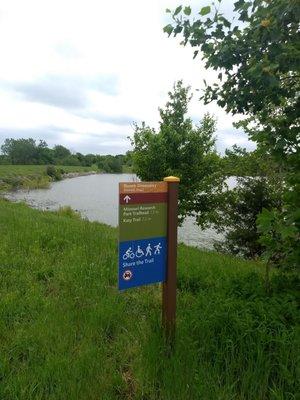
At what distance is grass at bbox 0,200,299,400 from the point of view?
2.77m

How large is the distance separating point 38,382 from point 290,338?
201 cm

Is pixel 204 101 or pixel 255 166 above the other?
pixel 204 101

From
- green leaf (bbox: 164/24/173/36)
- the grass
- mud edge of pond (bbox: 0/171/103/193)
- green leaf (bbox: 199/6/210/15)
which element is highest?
green leaf (bbox: 199/6/210/15)

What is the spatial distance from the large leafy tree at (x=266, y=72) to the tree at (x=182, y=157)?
8.50 meters

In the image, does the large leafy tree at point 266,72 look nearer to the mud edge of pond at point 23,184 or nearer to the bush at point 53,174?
the mud edge of pond at point 23,184

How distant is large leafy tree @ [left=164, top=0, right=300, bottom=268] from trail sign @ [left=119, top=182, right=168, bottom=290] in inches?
36.4

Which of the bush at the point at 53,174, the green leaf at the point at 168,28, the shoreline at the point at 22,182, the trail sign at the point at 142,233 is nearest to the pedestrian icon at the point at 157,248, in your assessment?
the trail sign at the point at 142,233

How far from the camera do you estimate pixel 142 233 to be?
3203 millimetres

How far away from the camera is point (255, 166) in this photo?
11.4 meters

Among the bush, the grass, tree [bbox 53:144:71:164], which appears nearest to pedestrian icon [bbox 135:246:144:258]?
the grass

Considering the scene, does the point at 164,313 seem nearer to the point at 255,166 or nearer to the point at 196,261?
the point at 196,261

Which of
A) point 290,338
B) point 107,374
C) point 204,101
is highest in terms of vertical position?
point 204,101

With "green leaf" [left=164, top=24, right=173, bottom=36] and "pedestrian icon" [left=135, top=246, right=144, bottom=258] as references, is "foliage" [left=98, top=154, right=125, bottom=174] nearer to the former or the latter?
"green leaf" [left=164, top=24, right=173, bottom=36]

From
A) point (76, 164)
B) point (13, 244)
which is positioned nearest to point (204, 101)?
point (13, 244)
